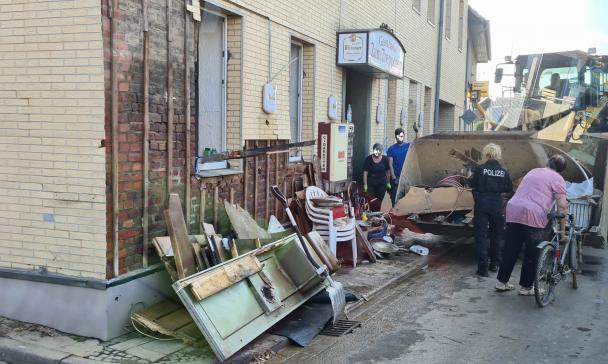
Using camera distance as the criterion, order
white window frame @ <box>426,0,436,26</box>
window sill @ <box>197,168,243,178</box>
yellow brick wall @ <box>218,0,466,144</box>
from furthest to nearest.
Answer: white window frame @ <box>426,0,436,26</box>, yellow brick wall @ <box>218,0,466,144</box>, window sill @ <box>197,168,243,178</box>

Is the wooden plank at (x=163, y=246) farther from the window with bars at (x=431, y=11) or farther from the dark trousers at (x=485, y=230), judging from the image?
the window with bars at (x=431, y=11)

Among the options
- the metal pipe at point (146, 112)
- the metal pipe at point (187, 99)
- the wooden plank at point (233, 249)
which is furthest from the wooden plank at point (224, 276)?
the metal pipe at point (187, 99)

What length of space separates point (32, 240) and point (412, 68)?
37.7 feet

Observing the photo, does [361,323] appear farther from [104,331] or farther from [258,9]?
[258,9]

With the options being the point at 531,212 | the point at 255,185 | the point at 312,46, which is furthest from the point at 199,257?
the point at 312,46

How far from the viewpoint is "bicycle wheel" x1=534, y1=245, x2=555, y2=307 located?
6.22 meters

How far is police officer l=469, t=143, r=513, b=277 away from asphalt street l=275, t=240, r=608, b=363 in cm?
49

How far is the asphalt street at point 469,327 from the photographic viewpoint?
4.93 m

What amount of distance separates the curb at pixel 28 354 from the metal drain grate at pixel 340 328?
2.28m

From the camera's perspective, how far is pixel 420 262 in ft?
27.6

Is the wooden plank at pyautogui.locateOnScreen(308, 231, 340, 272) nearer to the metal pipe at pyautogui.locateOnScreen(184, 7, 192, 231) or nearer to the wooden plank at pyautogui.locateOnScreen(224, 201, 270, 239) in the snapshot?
the wooden plank at pyautogui.locateOnScreen(224, 201, 270, 239)

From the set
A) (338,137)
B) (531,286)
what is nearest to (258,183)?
(338,137)

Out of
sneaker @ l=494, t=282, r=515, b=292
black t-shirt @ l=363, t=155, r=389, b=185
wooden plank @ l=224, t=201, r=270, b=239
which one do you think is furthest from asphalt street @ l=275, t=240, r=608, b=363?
black t-shirt @ l=363, t=155, r=389, b=185

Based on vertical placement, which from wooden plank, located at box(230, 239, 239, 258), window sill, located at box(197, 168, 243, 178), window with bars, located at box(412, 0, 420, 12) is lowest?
wooden plank, located at box(230, 239, 239, 258)
